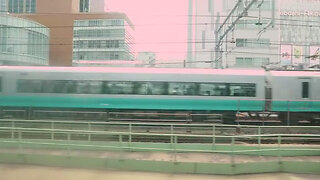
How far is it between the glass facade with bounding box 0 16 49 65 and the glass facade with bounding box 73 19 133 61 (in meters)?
4.94

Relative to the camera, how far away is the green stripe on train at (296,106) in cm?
2153

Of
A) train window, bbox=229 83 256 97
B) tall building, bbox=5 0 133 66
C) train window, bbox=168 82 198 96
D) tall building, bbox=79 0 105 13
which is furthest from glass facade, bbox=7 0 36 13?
train window, bbox=229 83 256 97

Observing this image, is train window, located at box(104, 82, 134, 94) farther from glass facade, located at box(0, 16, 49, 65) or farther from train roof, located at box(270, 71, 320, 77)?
glass facade, located at box(0, 16, 49, 65)

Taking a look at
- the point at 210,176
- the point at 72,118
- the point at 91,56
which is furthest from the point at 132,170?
the point at 91,56

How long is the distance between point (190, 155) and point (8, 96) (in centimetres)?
1473

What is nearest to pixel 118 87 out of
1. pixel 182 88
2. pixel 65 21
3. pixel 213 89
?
pixel 182 88

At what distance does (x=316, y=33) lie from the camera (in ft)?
245

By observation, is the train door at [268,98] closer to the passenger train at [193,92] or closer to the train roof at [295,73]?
the passenger train at [193,92]

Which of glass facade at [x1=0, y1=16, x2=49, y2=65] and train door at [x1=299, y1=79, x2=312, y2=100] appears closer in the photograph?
train door at [x1=299, y1=79, x2=312, y2=100]

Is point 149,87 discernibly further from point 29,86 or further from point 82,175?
point 82,175

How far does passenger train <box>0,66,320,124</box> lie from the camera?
21609mm

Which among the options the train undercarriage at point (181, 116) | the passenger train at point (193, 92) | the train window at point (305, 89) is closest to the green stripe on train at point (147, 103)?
the passenger train at point (193, 92)

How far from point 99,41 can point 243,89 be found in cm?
3883

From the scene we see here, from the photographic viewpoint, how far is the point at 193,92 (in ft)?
71.5
